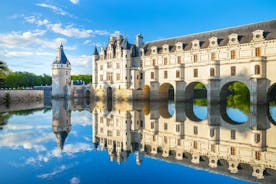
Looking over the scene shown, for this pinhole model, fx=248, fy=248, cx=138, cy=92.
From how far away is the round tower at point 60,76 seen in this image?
60562mm

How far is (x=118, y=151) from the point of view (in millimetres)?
10664

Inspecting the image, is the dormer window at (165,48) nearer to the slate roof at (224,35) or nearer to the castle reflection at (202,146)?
the slate roof at (224,35)

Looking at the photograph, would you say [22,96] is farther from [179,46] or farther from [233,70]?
[233,70]

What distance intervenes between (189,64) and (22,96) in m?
36.6

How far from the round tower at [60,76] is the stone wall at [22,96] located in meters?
3.91

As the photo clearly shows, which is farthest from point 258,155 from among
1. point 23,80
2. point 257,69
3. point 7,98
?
point 23,80

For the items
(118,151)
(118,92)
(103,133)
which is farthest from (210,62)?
(118,151)

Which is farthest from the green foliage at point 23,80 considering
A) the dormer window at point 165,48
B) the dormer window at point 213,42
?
the dormer window at point 213,42

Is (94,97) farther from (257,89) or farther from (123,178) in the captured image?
(123,178)

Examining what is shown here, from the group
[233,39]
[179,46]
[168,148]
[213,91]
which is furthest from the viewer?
[179,46]

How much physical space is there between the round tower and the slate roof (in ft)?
83.8

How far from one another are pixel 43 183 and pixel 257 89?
27.1 m

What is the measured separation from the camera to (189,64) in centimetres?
3681

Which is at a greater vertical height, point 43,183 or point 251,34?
point 251,34
